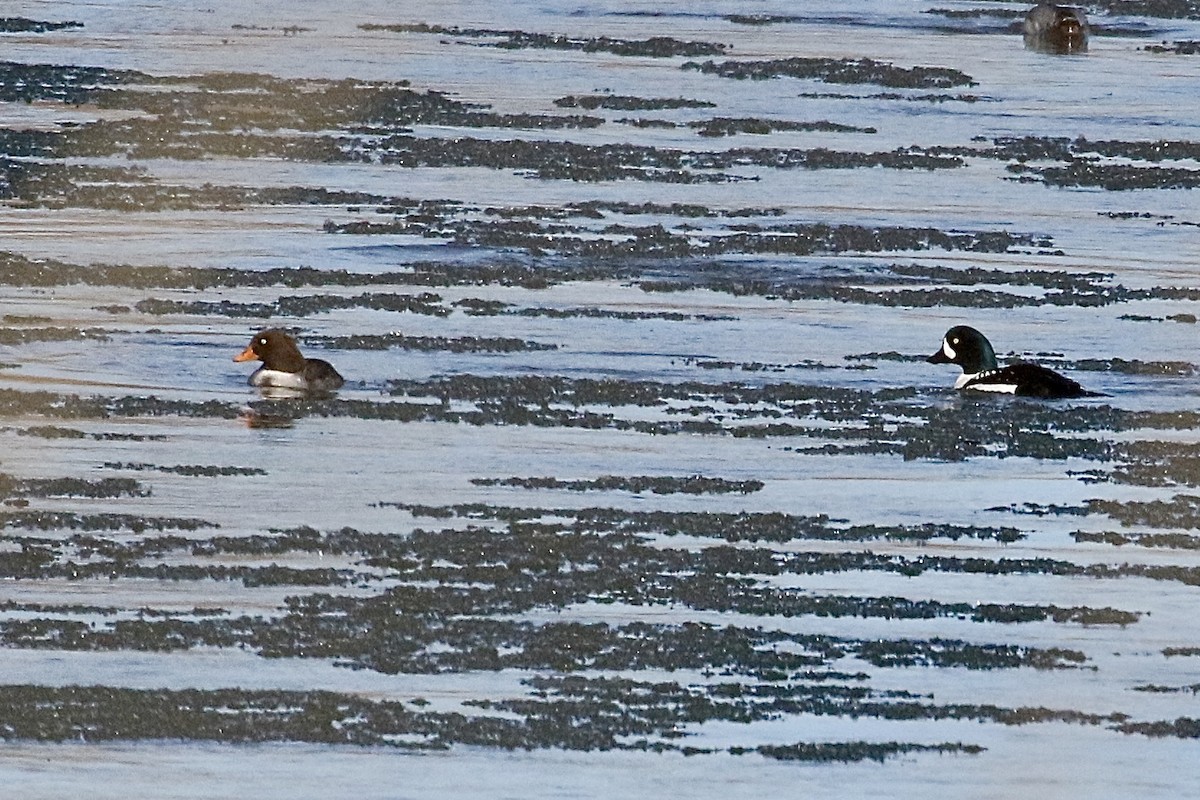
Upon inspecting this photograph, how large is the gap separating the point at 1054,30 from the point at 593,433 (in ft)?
46.7

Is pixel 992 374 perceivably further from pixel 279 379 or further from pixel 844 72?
pixel 844 72

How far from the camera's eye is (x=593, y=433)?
529 inches

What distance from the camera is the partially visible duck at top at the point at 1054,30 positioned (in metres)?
26.7

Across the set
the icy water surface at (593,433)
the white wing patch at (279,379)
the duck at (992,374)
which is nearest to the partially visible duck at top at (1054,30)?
the icy water surface at (593,433)

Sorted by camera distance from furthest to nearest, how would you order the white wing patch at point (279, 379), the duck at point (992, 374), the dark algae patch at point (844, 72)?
the dark algae patch at point (844, 72) < the duck at point (992, 374) < the white wing patch at point (279, 379)

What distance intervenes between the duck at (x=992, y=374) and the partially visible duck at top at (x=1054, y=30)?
40.9ft

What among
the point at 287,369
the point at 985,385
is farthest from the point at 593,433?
the point at 985,385

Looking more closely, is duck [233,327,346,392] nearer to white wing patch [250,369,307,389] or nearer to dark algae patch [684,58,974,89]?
white wing patch [250,369,307,389]

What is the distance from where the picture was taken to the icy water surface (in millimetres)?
9328

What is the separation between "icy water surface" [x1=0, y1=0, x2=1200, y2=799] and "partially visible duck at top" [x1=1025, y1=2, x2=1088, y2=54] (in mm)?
1616

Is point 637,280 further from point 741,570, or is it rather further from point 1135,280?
point 741,570

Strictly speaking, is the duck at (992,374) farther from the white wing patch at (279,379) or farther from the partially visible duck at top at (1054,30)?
the partially visible duck at top at (1054,30)

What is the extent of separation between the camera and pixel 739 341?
15547 mm

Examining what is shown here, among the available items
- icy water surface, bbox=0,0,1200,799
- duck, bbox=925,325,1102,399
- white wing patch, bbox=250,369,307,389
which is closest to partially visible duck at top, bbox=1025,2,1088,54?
icy water surface, bbox=0,0,1200,799
